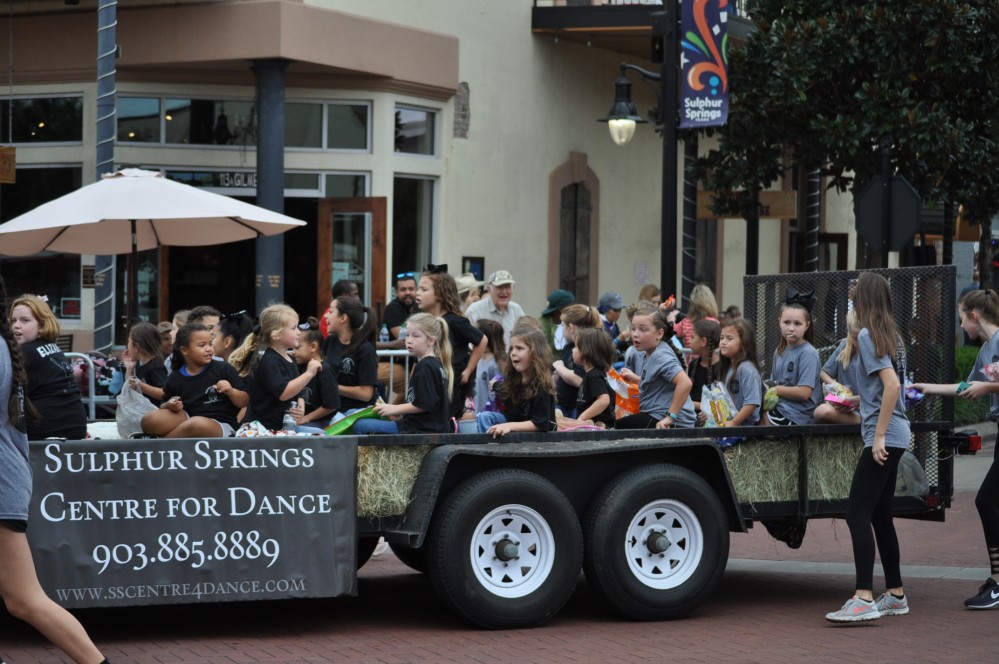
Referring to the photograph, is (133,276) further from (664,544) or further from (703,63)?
(703,63)

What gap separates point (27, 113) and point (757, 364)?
1234 centimetres

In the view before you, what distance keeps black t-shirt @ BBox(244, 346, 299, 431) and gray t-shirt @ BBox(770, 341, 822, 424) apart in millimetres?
3023

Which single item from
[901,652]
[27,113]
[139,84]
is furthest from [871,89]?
[901,652]

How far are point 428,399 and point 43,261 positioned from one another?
11.7 meters

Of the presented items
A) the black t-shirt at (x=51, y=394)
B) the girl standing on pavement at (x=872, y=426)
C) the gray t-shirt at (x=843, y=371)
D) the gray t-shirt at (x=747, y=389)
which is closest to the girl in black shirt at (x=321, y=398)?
the black t-shirt at (x=51, y=394)

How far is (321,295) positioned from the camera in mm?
Answer: 18688

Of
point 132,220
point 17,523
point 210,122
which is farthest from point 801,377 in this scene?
point 210,122

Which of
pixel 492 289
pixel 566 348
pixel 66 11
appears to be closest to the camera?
pixel 566 348

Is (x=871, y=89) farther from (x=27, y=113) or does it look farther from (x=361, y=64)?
(x=27, y=113)

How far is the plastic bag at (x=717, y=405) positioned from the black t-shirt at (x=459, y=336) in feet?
6.70

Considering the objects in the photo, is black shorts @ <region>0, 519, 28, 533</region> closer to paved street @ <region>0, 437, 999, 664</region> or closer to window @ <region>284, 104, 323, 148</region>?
paved street @ <region>0, 437, 999, 664</region>

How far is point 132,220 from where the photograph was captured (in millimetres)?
11617

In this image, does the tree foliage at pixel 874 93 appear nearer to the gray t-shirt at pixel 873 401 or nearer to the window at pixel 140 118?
the window at pixel 140 118

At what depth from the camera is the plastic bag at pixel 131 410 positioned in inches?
367
